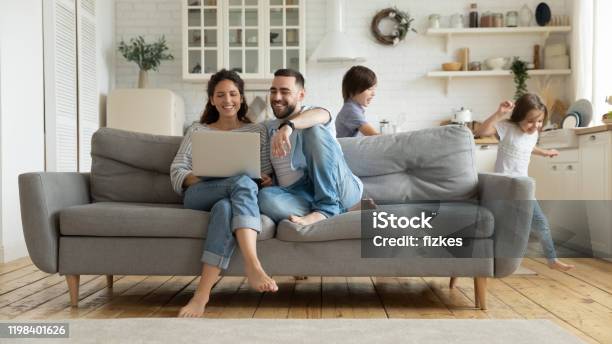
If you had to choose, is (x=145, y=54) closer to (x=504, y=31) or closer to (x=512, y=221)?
(x=504, y=31)

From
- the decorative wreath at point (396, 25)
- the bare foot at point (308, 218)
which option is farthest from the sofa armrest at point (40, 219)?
the decorative wreath at point (396, 25)

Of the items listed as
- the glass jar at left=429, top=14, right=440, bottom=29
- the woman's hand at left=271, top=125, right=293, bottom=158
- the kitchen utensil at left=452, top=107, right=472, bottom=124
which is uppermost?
the glass jar at left=429, top=14, right=440, bottom=29

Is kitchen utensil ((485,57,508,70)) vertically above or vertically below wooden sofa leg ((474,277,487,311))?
above

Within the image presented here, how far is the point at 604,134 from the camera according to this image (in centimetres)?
422

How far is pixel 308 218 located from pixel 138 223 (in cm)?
73

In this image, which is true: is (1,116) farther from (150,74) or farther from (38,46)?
(150,74)

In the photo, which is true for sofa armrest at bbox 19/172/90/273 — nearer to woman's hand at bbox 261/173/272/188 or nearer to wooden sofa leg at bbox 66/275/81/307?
wooden sofa leg at bbox 66/275/81/307

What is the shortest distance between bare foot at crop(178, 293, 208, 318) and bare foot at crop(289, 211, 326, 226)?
49 cm

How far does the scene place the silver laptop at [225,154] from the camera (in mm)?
2840

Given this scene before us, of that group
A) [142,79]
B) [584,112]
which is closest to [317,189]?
[584,112]

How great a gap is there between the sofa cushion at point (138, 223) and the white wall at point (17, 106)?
158 cm

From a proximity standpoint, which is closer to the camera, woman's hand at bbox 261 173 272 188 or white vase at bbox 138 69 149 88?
woman's hand at bbox 261 173 272 188

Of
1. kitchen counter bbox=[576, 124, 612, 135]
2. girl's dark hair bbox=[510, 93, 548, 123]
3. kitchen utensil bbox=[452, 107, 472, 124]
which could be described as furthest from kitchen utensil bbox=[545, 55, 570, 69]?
girl's dark hair bbox=[510, 93, 548, 123]

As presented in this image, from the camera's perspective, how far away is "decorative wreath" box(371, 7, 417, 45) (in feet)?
21.2
